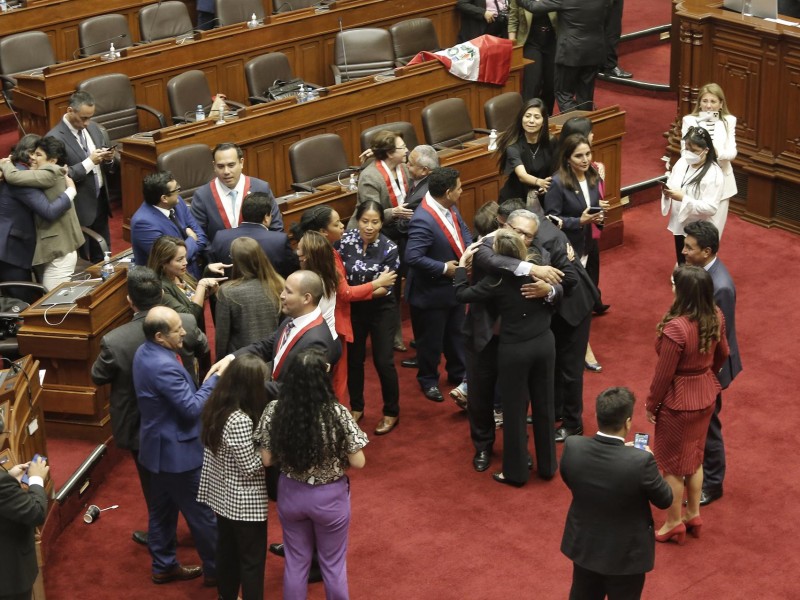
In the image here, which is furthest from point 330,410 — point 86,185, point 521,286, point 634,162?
point 634,162

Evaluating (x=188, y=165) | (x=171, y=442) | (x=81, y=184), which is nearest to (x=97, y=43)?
(x=188, y=165)

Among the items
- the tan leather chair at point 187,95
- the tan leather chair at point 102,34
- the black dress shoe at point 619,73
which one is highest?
the tan leather chair at point 102,34

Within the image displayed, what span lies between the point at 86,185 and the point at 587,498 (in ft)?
14.5

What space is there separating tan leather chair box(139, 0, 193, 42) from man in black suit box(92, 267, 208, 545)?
551cm

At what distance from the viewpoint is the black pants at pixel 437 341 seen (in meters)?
6.75

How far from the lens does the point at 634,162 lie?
9.95 metres

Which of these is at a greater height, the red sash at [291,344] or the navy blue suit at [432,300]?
the red sash at [291,344]

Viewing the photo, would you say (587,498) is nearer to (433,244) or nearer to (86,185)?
(433,244)

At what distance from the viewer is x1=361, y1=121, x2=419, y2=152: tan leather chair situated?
8153 mm

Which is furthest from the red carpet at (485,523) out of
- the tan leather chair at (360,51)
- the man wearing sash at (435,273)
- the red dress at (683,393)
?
the tan leather chair at (360,51)

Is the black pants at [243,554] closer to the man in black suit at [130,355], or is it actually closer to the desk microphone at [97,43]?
the man in black suit at [130,355]

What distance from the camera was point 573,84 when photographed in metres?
9.88

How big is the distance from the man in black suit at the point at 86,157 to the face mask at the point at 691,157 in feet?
11.4

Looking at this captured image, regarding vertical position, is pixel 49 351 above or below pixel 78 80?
below
